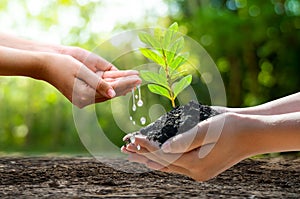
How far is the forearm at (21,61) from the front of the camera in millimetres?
1350

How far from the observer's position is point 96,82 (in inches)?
49.8

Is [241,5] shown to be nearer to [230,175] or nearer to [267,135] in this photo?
[230,175]

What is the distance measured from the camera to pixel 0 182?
150 centimetres

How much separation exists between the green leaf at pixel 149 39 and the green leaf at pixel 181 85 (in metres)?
0.11

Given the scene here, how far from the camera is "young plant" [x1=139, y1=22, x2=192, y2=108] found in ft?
4.10

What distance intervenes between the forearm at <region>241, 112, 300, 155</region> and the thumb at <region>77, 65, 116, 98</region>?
36 cm

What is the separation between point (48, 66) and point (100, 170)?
0.54 metres

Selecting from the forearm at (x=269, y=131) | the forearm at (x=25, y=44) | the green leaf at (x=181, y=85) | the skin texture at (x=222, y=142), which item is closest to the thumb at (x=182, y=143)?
the skin texture at (x=222, y=142)

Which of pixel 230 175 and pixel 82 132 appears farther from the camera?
pixel 230 175

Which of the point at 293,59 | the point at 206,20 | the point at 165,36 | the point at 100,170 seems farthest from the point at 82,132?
the point at 293,59

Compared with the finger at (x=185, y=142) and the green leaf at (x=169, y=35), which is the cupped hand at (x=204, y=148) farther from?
the green leaf at (x=169, y=35)

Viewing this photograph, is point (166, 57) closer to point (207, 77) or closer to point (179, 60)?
point (179, 60)

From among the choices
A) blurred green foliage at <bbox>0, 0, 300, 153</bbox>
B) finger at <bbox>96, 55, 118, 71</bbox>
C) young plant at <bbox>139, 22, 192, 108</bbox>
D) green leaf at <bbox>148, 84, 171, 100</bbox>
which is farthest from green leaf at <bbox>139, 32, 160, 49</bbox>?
blurred green foliage at <bbox>0, 0, 300, 153</bbox>

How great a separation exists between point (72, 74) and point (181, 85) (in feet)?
0.97
